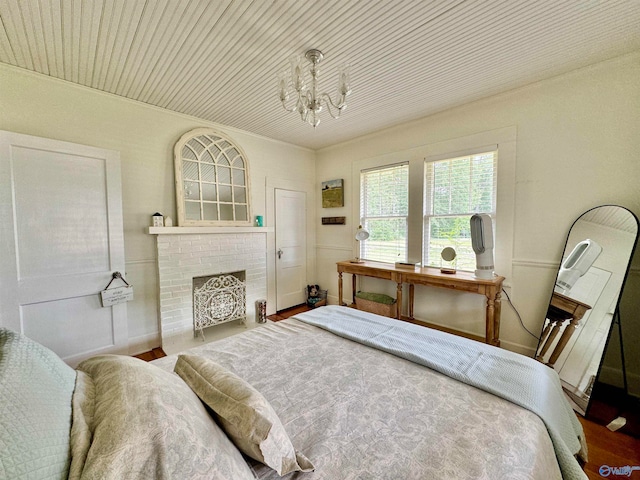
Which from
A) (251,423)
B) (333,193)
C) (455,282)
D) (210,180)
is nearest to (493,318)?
(455,282)


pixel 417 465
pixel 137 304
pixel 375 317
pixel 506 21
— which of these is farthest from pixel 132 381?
pixel 506 21

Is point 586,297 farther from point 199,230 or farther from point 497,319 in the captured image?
point 199,230

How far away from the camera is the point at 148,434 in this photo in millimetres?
594

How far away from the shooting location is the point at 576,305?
208cm

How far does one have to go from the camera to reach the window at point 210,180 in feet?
9.77

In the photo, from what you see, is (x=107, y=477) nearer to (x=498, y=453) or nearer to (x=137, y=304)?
(x=498, y=453)

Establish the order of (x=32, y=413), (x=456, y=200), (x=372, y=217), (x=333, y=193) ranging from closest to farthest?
(x=32, y=413) < (x=456, y=200) < (x=372, y=217) < (x=333, y=193)

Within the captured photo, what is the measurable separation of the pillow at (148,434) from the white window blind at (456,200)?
A: 2879mm

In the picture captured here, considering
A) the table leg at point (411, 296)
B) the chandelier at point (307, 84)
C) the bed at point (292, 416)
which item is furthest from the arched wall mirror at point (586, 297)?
the chandelier at point (307, 84)

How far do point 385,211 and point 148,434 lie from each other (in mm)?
3341

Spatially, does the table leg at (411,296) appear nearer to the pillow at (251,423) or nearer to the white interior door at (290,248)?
the white interior door at (290,248)

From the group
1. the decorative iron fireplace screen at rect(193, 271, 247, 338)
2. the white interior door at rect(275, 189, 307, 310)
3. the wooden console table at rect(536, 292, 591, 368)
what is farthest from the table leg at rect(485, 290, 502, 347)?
the decorative iron fireplace screen at rect(193, 271, 247, 338)

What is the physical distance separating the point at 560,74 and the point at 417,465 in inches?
123

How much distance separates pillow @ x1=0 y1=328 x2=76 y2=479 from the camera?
1.57 feet
